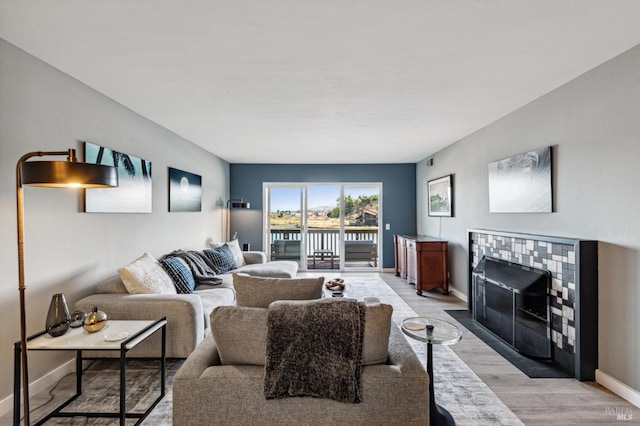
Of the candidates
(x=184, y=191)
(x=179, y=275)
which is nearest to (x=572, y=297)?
(x=179, y=275)

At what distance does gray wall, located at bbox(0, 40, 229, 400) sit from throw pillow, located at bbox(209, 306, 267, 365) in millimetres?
1682

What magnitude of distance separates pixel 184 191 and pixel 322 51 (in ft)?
10.8

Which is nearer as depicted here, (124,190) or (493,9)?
(493,9)

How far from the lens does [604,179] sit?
92.7 inches

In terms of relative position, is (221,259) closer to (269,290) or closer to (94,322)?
(94,322)

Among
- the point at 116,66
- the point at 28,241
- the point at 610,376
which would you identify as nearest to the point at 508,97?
the point at 610,376

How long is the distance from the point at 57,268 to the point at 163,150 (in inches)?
81.4

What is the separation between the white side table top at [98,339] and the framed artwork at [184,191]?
2358 millimetres

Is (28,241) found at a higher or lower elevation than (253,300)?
higher

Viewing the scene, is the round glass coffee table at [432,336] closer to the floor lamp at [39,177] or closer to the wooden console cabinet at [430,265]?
the floor lamp at [39,177]

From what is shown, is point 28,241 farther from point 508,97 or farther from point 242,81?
point 508,97

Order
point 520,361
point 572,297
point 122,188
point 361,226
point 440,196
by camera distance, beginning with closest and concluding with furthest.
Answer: point 572,297 → point 520,361 → point 122,188 → point 440,196 → point 361,226

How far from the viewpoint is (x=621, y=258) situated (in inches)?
87.4

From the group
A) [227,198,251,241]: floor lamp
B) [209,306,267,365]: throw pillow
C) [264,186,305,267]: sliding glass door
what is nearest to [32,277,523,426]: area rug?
[209,306,267,365]: throw pillow
